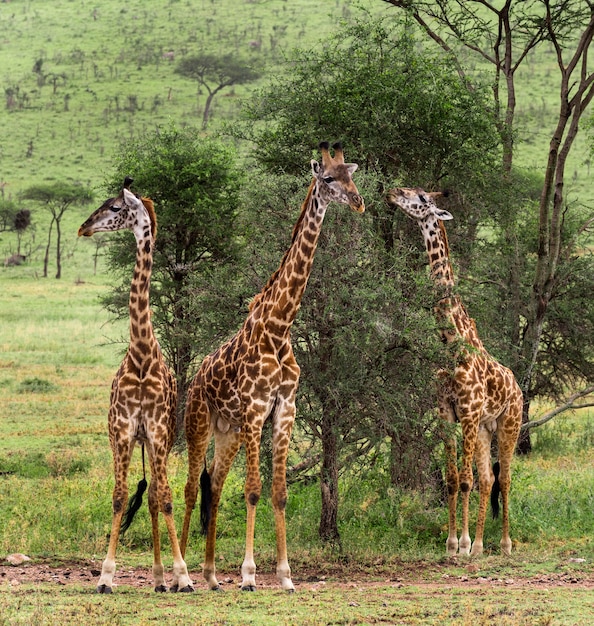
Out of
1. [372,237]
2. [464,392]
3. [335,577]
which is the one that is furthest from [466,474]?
[372,237]

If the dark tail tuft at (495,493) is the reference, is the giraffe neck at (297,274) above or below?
above

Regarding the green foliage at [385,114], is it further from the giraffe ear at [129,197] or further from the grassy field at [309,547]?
the giraffe ear at [129,197]

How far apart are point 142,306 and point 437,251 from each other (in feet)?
12.5

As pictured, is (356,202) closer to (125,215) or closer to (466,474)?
(125,215)

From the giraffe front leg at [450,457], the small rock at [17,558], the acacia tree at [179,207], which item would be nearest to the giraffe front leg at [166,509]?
the small rock at [17,558]

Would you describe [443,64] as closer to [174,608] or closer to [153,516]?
[153,516]

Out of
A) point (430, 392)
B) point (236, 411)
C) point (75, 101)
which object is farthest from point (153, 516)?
point (75, 101)

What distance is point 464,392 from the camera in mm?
10914

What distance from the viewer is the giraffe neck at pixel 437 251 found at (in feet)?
37.2

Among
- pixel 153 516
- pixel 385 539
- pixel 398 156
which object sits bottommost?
pixel 385 539

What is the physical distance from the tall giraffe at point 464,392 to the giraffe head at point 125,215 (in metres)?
3.23

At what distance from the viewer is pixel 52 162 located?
6425 cm

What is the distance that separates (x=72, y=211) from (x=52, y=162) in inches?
165

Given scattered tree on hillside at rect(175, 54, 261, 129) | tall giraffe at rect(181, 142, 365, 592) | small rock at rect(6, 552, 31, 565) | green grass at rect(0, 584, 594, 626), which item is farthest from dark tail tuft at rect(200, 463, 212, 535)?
scattered tree on hillside at rect(175, 54, 261, 129)
